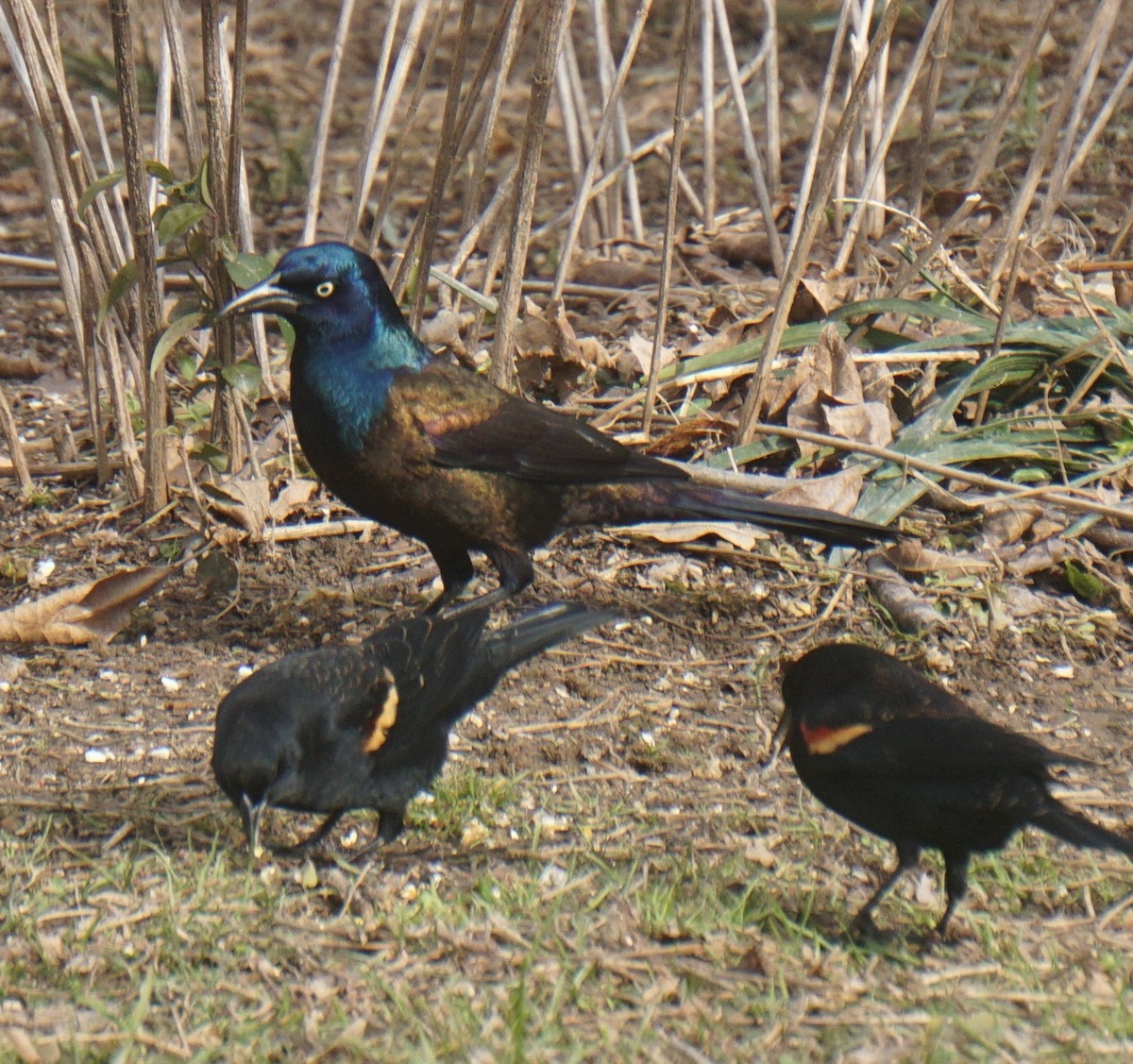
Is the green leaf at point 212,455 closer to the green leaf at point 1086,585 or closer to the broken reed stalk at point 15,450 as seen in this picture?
the broken reed stalk at point 15,450

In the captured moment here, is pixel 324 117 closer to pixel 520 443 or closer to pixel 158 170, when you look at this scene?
pixel 158 170

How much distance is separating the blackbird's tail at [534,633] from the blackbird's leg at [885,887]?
1.00 metres

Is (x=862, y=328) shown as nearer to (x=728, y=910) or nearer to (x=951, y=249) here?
(x=951, y=249)

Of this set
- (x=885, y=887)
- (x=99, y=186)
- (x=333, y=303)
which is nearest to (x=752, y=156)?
(x=333, y=303)

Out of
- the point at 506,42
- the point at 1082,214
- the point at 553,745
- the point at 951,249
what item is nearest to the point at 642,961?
the point at 553,745

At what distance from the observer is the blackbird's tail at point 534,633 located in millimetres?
3793

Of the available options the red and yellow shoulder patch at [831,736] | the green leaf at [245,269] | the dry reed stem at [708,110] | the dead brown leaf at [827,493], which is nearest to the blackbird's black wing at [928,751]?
the red and yellow shoulder patch at [831,736]

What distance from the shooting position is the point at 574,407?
19.1 feet

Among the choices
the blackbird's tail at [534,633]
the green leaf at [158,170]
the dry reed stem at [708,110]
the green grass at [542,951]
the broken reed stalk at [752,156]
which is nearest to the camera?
the green grass at [542,951]

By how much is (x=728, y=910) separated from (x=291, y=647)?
197 cm

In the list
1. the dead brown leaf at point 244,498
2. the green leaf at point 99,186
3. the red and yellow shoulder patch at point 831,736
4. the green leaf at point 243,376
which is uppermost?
the green leaf at point 99,186

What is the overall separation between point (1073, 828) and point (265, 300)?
8.25ft

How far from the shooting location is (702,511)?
4.87 meters

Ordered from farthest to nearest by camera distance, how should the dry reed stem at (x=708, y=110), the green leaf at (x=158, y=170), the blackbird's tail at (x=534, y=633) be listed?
the dry reed stem at (x=708, y=110)
the green leaf at (x=158, y=170)
the blackbird's tail at (x=534, y=633)
